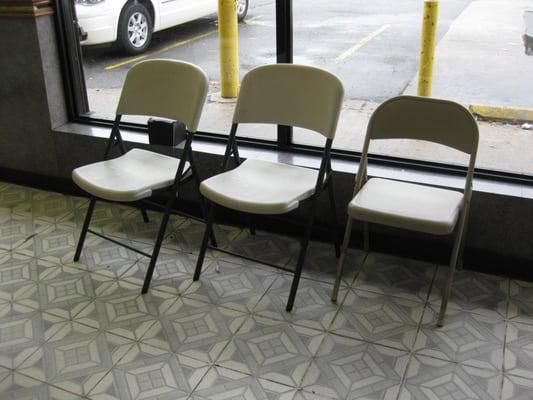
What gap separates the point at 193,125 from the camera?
278cm

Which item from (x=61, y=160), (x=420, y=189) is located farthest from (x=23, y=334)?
(x=420, y=189)

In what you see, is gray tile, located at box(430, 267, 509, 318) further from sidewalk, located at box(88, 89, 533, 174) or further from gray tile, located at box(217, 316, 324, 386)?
gray tile, located at box(217, 316, 324, 386)

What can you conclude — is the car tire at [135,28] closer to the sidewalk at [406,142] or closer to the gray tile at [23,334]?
the sidewalk at [406,142]

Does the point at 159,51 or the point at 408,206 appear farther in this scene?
the point at 159,51

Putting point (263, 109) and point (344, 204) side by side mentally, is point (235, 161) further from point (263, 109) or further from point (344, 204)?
point (344, 204)

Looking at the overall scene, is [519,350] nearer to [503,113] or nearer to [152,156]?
[503,113]

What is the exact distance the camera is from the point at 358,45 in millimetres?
3072

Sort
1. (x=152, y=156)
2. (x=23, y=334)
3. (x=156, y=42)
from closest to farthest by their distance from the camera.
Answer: (x=23, y=334) → (x=152, y=156) → (x=156, y=42)

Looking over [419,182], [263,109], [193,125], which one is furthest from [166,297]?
[419,182]

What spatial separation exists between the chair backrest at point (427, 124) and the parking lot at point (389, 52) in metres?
0.41

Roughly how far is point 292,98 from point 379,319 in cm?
103

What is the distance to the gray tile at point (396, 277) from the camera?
9.06 ft

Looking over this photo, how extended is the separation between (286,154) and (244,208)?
2.57ft

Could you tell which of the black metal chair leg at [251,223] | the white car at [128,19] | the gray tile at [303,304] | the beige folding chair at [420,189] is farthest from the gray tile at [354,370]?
the white car at [128,19]
